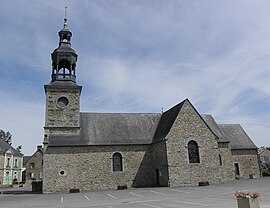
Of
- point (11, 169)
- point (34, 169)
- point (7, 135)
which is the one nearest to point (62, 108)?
point (34, 169)

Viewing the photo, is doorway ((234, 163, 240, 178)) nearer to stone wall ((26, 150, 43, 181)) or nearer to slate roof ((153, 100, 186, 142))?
slate roof ((153, 100, 186, 142))

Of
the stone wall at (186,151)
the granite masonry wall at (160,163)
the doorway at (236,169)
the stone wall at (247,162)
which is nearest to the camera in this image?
the stone wall at (186,151)

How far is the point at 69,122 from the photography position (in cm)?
2514

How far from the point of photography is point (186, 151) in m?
22.8

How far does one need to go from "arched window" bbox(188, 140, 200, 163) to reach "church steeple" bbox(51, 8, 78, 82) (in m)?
12.9

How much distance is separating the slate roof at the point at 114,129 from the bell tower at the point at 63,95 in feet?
3.23

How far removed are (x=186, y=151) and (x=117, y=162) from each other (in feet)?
21.1

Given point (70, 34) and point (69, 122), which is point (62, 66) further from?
point (69, 122)

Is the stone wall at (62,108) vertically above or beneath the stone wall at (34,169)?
above

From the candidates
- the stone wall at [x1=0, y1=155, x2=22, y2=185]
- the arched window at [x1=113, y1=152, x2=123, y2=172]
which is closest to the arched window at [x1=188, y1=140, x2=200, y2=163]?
the arched window at [x1=113, y1=152, x2=123, y2=172]

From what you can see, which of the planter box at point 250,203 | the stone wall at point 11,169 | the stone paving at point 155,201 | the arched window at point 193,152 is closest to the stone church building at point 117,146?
the arched window at point 193,152

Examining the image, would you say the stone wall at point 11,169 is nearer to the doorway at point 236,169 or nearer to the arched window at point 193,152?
the arched window at point 193,152

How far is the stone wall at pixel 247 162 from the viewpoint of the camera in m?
30.2

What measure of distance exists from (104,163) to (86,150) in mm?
2013
